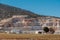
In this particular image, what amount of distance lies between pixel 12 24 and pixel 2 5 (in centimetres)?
7159

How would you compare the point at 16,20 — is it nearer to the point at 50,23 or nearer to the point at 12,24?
the point at 12,24

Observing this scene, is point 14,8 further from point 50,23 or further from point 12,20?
point 50,23

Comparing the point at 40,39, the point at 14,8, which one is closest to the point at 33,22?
the point at 40,39

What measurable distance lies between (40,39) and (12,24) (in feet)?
166

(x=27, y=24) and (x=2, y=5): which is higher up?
(x=2, y=5)

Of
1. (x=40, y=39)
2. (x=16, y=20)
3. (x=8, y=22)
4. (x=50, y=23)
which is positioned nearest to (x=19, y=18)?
(x=16, y=20)

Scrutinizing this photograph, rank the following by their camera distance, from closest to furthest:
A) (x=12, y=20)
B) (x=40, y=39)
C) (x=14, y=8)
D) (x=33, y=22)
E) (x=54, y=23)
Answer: (x=40, y=39) → (x=54, y=23) → (x=33, y=22) → (x=12, y=20) → (x=14, y=8)

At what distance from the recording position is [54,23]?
67.0 metres

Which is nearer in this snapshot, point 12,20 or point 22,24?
point 22,24

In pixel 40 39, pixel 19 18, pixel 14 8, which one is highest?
pixel 14 8

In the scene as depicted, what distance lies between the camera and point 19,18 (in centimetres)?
7756

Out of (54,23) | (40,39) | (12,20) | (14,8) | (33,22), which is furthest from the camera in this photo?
(14,8)

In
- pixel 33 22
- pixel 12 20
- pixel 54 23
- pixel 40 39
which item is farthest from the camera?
pixel 12 20

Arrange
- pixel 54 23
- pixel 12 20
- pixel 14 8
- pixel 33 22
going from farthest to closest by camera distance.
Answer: pixel 14 8 → pixel 12 20 → pixel 33 22 → pixel 54 23
